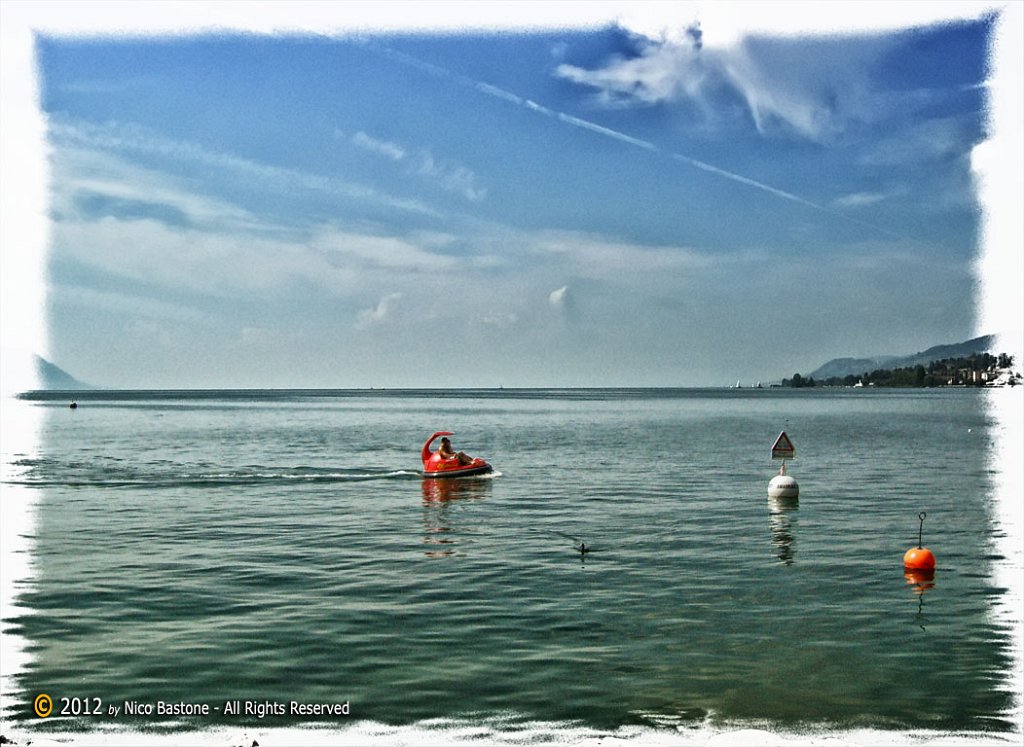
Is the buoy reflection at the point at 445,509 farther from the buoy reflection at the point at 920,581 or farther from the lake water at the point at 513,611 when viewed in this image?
the buoy reflection at the point at 920,581

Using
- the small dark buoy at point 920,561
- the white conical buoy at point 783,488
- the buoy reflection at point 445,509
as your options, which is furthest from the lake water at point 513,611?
the white conical buoy at point 783,488

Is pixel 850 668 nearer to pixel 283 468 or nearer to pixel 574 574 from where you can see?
pixel 574 574

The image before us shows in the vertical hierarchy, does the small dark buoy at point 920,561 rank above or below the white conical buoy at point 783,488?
below

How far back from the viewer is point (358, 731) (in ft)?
38.6

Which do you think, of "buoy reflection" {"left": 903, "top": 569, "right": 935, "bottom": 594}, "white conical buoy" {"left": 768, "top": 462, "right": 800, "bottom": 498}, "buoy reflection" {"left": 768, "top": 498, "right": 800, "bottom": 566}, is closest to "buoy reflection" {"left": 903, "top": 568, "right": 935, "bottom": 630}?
"buoy reflection" {"left": 903, "top": 569, "right": 935, "bottom": 594}

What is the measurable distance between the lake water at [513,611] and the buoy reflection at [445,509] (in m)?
0.27

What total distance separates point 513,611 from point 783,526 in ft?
49.7

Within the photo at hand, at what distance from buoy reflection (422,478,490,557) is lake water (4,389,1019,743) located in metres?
0.27

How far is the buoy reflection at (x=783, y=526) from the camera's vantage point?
25203mm

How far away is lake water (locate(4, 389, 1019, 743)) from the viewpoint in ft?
42.4

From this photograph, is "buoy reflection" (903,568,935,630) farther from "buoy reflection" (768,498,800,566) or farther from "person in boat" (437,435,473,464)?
"person in boat" (437,435,473,464)

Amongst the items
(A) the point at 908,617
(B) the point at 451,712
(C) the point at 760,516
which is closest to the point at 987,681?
(A) the point at 908,617

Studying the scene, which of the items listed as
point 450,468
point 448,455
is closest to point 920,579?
point 450,468

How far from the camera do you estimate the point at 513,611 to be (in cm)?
1828
